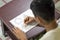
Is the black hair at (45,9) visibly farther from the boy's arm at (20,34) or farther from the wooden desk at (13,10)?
the wooden desk at (13,10)

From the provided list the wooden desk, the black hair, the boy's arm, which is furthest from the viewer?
the wooden desk

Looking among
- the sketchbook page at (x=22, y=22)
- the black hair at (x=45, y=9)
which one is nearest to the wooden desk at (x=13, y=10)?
the sketchbook page at (x=22, y=22)

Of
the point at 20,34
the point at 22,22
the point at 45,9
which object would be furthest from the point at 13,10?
the point at 45,9

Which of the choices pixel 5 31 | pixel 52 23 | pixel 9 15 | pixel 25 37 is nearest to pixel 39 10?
pixel 52 23

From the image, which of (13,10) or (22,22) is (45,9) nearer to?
(22,22)

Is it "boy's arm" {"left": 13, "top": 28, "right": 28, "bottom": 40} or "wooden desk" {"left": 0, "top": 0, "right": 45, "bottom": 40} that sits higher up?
"wooden desk" {"left": 0, "top": 0, "right": 45, "bottom": 40}

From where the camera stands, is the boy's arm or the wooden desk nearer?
the boy's arm

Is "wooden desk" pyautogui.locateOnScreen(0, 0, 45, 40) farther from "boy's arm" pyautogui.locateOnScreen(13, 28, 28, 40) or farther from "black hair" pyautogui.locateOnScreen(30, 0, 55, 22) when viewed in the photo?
"black hair" pyautogui.locateOnScreen(30, 0, 55, 22)

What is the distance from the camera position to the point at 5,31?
7.53 feet

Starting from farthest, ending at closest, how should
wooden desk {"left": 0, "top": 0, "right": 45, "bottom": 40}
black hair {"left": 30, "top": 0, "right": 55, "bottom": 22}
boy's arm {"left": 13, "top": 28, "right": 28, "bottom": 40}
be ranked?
1. wooden desk {"left": 0, "top": 0, "right": 45, "bottom": 40}
2. boy's arm {"left": 13, "top": 28, "right": 28, "bottom": 40}
3. black hair {"left": 30, "top": 0, "right": 55, "bottom": 22}

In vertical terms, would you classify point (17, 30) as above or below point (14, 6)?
below

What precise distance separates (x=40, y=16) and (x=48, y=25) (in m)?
0.08

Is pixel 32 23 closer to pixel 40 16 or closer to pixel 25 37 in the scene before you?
pixel 25 37

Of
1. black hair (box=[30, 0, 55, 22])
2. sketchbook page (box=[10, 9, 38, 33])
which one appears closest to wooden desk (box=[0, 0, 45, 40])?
sketchbook page (box=[10, 9, 38, 33])
